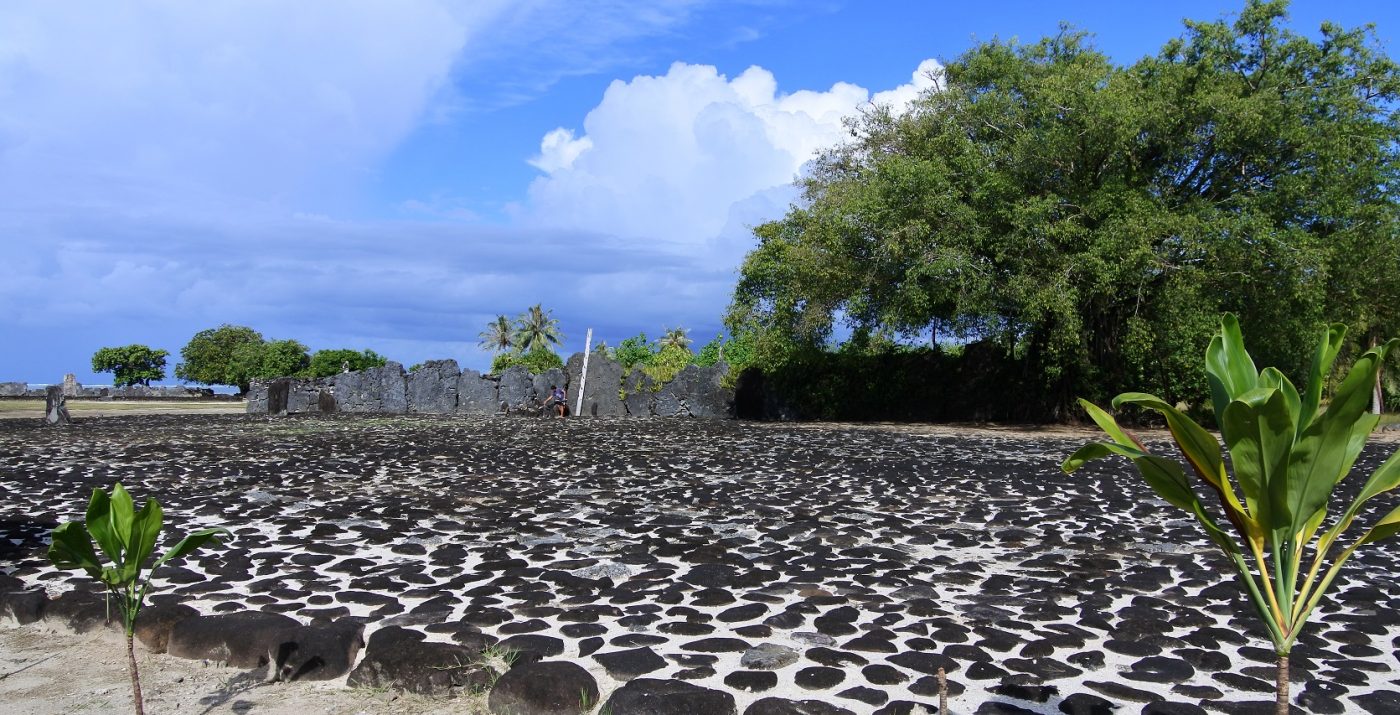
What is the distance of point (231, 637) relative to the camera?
4465 millimetres

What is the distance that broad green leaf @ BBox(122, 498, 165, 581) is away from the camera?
325 cm

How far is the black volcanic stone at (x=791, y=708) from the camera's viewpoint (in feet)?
12.0

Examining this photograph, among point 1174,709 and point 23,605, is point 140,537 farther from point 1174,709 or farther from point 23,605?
point 1174,709

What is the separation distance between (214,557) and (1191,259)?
17699 millimetres

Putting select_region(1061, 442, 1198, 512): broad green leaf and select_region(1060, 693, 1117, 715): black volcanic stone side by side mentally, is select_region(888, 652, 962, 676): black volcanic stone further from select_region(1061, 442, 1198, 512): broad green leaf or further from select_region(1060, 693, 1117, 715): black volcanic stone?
select_region(1061, 442, 1198, 512): broad green leaf

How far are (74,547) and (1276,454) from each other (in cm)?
360

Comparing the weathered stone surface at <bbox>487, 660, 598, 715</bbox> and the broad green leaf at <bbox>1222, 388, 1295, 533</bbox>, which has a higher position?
the broad green leaf at <bbox>1222, 388, 1295, 533</bbox>

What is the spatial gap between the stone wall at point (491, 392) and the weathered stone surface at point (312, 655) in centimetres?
2512

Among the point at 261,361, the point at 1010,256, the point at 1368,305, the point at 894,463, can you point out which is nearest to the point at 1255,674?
the point at 894,463

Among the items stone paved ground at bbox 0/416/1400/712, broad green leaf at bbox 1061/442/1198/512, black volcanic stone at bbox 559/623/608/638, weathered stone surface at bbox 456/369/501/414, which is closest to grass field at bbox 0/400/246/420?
weathered stone surface at bbox 456/369/501/414

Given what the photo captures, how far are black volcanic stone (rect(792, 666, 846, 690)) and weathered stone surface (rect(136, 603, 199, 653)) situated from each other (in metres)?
3.03

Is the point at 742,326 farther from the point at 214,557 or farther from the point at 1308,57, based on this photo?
the point at 214,557

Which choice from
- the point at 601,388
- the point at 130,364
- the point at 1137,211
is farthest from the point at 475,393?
the point at 130,364

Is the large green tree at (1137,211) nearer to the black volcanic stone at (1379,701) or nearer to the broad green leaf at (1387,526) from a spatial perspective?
the black volcanic stone at (1379,701)
